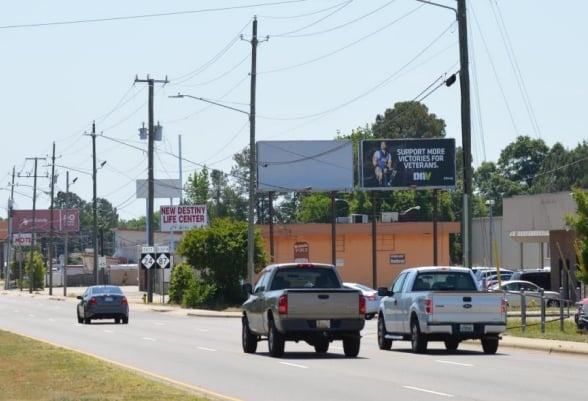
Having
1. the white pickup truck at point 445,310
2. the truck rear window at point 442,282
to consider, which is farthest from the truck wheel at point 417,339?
the truck rear window at point 442,282

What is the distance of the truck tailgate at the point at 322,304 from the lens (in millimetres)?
27469

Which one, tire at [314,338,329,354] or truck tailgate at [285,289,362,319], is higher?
truck tailgate at [285,289,362,319]

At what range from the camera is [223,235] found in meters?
64.1

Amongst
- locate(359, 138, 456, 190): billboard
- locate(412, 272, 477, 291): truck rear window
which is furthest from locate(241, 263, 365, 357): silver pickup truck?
locate(359, 138, 456, 190): billboard

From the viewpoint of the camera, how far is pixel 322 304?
2764cm

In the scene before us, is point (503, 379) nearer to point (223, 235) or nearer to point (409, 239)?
point (223, 235)

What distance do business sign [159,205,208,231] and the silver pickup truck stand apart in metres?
65.4

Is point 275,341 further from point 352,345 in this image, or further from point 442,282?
point 442,282

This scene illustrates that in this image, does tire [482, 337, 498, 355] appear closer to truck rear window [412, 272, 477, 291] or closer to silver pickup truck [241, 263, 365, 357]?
truck rear window [412, 272, 477, 291]

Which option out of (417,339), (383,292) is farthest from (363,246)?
(417,339)

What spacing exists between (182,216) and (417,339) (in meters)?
66.7

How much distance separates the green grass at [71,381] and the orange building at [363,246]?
58.2m

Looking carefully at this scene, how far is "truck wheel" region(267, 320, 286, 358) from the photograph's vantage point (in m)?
28.0

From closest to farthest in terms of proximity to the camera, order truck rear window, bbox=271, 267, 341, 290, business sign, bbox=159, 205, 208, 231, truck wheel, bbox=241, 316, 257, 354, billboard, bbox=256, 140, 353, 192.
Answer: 1. truck rear window, bbox=271, 267, 341, 290
2. truck wheel, bbox=241, 316, 257, 354
3. billboard, bbox=256, 140, 353, 192
4. business sign, bbox=159, 205, 208, 231
